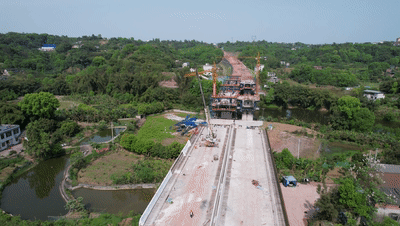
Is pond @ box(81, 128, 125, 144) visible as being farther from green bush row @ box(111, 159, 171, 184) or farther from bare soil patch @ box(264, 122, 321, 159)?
bare soil patch @ box(264, 122, 321, 159)

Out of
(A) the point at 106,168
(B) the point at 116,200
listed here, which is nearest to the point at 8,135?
(A) the point at 106,168

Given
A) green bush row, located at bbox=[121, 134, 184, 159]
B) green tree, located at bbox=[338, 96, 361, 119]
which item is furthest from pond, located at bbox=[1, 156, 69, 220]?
green tree, located at bbox=[338, 96, 361, 119]

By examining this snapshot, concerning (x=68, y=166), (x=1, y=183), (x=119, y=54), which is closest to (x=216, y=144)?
(x=68, y=166)

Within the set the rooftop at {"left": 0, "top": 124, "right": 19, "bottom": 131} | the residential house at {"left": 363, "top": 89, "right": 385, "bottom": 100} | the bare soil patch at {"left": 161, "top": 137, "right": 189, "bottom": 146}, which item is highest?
the residential house at {"left": 363, "top": 89, "right": 385, "bottom": 100}

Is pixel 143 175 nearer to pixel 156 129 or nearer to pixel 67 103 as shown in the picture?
pixel 156 129

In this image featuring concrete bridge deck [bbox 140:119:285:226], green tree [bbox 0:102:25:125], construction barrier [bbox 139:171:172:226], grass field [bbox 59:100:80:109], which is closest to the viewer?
construction barrier [bbox 139:171:172:226]

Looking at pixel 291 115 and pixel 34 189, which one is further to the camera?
pixel 291 115

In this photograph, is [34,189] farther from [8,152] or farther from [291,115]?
[291,115]
